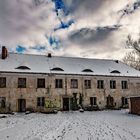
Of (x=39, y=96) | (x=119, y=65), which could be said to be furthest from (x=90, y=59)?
(x=39, y=96)

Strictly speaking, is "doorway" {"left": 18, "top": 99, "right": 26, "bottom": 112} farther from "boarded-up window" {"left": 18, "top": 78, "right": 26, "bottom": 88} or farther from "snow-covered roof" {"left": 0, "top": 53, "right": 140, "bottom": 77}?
"snow-covered roof" {"left": 0, "top": 53, "right": 140, "bottom": 77}

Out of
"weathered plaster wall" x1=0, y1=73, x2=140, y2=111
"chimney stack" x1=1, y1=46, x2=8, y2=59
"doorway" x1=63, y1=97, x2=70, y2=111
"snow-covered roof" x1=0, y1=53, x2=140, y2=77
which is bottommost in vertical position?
"doorway" x1=63, y1=97, x2=70, y2=111

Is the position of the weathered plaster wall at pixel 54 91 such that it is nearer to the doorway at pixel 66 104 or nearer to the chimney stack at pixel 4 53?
the doorway at pixel 66 104

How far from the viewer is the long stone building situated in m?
31.3

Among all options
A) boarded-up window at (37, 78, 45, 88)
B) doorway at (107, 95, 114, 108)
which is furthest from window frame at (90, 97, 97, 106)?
boarded-up window at (37, 78, 45, 88)

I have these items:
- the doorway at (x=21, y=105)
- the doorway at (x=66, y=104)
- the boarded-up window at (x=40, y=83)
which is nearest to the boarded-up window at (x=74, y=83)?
the doorway at (x=66, y=104)

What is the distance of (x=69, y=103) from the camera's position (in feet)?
110

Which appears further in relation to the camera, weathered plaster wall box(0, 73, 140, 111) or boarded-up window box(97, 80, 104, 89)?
boarded-up window box(97, 80, 104, 89)

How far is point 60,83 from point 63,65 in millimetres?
3985

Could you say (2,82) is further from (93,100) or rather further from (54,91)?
(93,100)

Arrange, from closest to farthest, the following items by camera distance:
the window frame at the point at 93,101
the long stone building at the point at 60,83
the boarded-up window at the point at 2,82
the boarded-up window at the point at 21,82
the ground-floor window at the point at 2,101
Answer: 1. the ground-floor window at the point at 2,101
2. the boarded-up window at the point at 2,82
3. the long stone building at the point at 60,83
4. the boarded-up window at the point at 21,82
5. the window frame at the point at 93,101

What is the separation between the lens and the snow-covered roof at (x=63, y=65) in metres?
33.3

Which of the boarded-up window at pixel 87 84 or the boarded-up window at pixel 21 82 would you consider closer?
the boarded-up window at pixel 21 82

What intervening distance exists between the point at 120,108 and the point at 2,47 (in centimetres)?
2051
